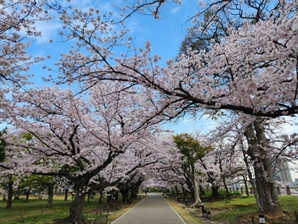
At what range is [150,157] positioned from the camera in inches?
644

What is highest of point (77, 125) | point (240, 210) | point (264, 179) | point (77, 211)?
point (77, 125)

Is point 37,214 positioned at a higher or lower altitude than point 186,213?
higher

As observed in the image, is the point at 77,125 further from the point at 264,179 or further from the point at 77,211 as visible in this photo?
the point at 264,179

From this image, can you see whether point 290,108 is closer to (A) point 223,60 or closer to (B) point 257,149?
(A) point 223,60

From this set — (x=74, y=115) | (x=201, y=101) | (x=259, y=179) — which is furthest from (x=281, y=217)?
(x=74, y=115)

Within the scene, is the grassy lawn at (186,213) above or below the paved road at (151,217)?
above

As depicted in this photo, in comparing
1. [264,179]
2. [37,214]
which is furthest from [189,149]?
[37,214]

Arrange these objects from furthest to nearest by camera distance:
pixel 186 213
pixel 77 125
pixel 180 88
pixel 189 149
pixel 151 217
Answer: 1. pixel 189 149
2. pixel 186 213
3. pixel 151 217
4. pixel 77 125
5. pixel 180 88

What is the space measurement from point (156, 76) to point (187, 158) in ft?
54.0

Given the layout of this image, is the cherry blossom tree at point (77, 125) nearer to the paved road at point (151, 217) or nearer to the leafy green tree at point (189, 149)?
the paved road at point (151, 217)

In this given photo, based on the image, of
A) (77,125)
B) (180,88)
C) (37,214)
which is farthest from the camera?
(37,214)

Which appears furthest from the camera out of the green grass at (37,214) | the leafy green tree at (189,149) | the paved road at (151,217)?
the leafy green tree at (189,149)

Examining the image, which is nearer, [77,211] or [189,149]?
[77,211]

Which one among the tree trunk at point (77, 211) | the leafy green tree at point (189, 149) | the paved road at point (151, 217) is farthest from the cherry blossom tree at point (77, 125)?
the leafy green tree at point (189, 149)
